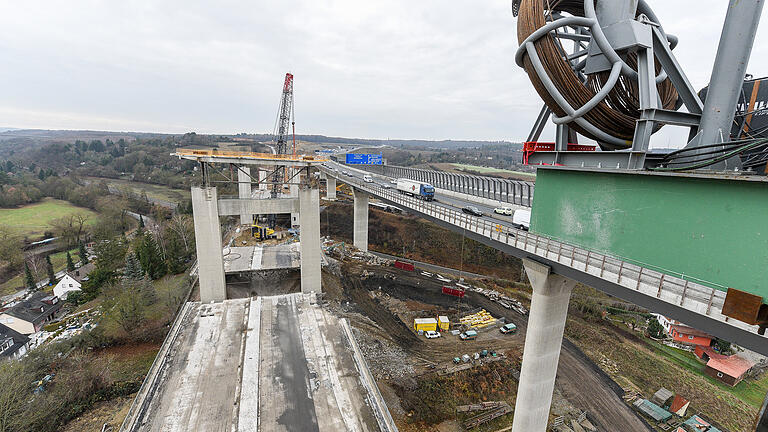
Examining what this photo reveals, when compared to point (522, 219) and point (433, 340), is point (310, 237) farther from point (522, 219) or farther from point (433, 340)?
point (522, 219)

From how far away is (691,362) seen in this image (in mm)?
32250

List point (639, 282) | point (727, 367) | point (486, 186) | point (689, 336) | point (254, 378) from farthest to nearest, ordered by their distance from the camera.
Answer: point (486, 186)
point (689, 336)
point (727, 367)
point (254, 378)
point (639, 282)

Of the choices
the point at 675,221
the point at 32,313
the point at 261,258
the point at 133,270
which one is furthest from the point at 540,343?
the point at 32,313

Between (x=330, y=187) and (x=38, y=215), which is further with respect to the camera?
(x=38, y=215)

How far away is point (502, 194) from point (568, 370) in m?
19.0

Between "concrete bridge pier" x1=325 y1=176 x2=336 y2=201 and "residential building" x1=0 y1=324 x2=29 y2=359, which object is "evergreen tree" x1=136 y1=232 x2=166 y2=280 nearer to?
"residential building" x1=0 y1=324 x2=29 y2=359

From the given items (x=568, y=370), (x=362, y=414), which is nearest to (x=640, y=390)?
(x=568, y=370)

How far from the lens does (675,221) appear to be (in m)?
11.9

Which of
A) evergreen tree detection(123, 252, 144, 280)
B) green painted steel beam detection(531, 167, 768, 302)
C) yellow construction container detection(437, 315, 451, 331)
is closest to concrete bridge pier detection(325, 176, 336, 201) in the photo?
evergreen tree detection(123, 252, 144, 280)

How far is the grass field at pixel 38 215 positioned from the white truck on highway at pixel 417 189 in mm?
82722

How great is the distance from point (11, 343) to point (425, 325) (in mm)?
42895

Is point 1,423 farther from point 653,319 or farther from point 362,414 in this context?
point 653,319

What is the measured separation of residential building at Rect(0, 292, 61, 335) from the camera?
34562 mm

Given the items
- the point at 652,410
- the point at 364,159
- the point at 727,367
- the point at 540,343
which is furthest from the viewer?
the point at 364,159
